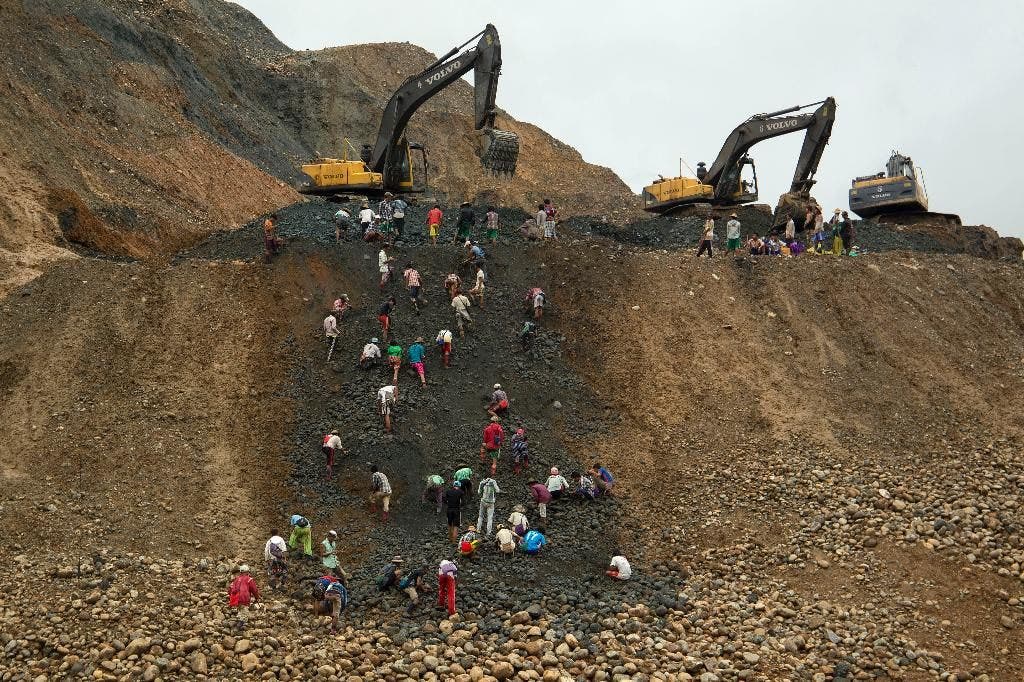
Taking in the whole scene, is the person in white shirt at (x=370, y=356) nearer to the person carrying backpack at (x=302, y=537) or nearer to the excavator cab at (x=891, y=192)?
the person carrying backpack at (x=302, y=537)

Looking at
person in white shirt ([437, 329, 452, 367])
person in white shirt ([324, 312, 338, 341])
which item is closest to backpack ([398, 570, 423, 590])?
person in white shirt ([437, 329, 452, 367])

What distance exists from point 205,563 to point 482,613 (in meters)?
4.09

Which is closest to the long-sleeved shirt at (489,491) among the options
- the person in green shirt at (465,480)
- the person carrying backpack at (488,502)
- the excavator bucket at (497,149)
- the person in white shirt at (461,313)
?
the person carrying backpack at (488,502)

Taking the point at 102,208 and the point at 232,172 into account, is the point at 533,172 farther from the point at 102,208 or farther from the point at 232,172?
the point at 102,208

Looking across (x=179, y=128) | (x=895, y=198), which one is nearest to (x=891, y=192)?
(x=895, y=198)

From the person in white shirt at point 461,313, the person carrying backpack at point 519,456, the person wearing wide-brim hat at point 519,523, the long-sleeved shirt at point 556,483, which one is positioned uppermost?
the person in white shirt at point 461,313

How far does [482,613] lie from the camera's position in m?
14.2

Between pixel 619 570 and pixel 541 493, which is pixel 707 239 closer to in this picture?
pixel 541 493

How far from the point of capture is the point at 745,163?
33781 millimetres

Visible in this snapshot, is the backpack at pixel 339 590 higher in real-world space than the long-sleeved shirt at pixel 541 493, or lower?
lower

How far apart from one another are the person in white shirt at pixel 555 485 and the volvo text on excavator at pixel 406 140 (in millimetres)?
11240

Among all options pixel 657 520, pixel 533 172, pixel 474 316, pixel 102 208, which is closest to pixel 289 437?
pixel 474 316

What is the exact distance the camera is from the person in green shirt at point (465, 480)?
16.4 meters

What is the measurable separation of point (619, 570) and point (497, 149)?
1340 centimetres
